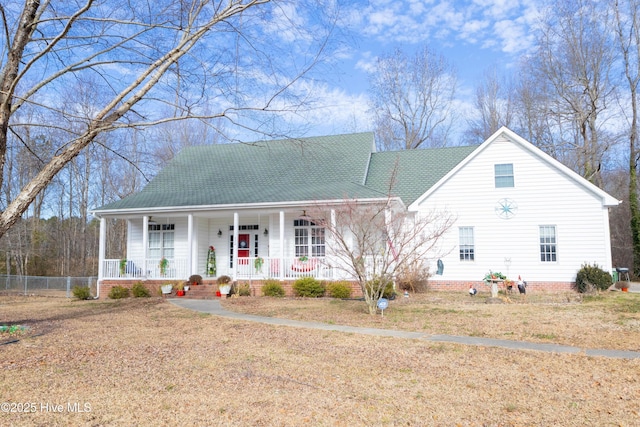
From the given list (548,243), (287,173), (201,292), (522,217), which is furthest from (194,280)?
(548,243)

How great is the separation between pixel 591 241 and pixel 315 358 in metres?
14.1

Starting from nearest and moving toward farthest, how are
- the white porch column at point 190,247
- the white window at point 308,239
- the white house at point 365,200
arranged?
the white house at point 365,200
the white porch column at point 190,247
the white window at point 308,239

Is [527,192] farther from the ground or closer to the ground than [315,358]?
farther from the ground

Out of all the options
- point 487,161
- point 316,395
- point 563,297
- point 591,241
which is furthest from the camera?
point 487,161

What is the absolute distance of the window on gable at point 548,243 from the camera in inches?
672

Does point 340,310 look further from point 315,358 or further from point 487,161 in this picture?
point 487,161

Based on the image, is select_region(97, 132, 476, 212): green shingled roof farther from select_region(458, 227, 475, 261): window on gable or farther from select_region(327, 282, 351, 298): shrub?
select_region(327, 282, 351, 298): shrub

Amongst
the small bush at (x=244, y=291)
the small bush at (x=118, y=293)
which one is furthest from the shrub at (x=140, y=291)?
the small bush at (x=244, y=291)

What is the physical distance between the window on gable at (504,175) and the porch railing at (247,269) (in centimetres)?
722

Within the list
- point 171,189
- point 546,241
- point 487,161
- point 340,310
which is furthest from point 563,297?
point 171,189

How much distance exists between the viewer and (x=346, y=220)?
13.1 metres

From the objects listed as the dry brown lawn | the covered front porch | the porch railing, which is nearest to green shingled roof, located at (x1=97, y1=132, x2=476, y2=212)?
the covered front porch

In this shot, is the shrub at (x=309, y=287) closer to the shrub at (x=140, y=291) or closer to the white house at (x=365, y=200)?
the white house at (x=365, y=200)

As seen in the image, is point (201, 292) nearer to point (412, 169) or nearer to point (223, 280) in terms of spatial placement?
point (223, 280)
